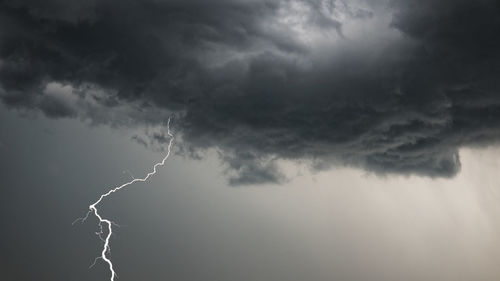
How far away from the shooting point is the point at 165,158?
34250mm

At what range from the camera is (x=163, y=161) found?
33438 mm

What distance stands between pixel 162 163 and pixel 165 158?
1.01m

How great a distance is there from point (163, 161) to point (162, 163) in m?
0.22

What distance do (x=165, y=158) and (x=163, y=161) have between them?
849 mm

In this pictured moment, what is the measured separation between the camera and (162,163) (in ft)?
109
